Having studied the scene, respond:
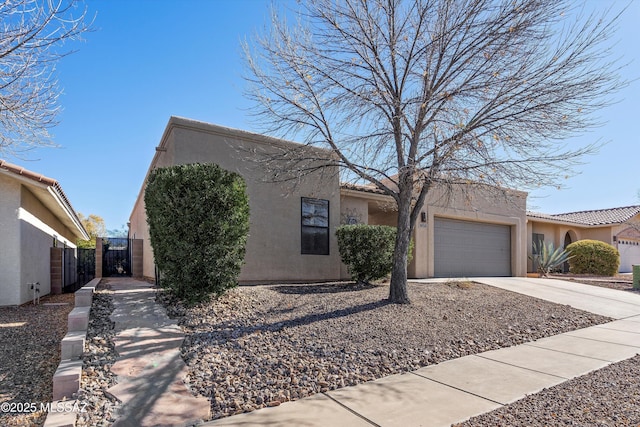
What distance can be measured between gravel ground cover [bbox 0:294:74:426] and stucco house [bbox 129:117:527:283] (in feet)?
14.3

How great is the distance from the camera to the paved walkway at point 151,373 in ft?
12.5

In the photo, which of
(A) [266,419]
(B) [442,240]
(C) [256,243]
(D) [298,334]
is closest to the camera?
(A) [266,419]

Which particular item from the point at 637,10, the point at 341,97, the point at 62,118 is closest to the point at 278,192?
the point at 341,97

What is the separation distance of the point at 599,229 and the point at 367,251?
20820 mm

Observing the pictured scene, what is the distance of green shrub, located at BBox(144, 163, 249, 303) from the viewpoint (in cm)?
695

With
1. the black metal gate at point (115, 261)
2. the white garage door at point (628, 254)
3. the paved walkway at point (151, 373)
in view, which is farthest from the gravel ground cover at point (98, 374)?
the white garage door at point (628, 254)

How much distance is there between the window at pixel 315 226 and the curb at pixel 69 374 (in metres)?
6.89

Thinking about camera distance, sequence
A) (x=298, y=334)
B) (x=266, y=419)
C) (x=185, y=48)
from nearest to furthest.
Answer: (x=266, y=419) → (x=298, y=334) → (x=185, y=48)

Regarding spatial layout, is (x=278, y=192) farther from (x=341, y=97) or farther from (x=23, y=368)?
(x=23, y=368)

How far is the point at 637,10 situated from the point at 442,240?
30.3 ft

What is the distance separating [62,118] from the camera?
6.59 meters

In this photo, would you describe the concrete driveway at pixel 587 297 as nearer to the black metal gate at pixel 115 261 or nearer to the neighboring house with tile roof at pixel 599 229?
the neighboring house with tile roof at pixel 599 229

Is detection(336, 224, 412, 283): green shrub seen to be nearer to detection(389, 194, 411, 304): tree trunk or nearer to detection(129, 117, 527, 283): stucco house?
detection(129, 117, 527, 283): stucco house

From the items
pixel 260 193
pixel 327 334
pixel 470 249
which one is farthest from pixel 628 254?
pixel 327 334
